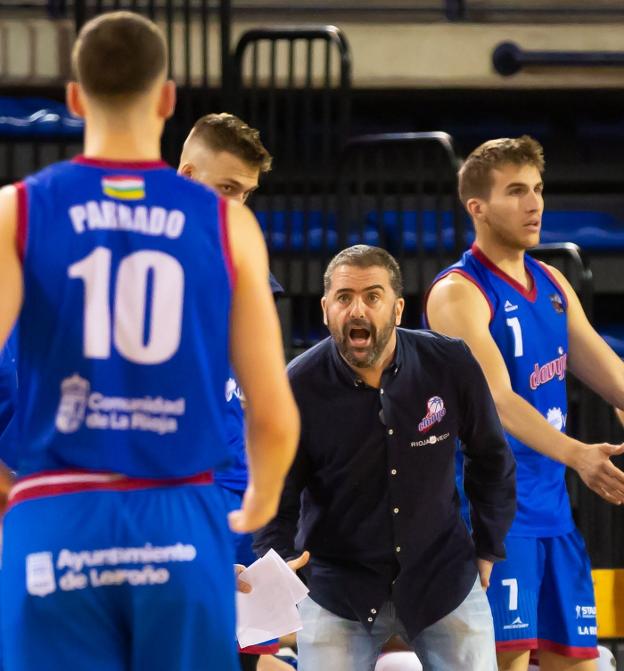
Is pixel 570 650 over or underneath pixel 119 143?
underneath

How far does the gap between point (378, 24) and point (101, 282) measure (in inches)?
285

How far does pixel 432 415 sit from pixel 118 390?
1.86 m

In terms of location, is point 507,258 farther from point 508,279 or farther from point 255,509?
point 255,509

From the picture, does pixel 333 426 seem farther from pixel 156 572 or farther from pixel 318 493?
pixel 156 572

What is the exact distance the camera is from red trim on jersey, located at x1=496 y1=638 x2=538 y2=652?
4.83 m

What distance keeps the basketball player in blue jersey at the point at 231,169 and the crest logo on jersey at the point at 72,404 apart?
1.81 meters

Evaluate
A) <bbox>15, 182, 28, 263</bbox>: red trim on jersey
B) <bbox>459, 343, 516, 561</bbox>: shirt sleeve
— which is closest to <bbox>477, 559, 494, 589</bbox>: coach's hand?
<bbox>459, 343, 516, 561</bbox>: shirt sleeve

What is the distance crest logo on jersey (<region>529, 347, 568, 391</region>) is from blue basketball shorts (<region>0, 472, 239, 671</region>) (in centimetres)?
259

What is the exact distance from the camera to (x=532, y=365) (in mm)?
5000

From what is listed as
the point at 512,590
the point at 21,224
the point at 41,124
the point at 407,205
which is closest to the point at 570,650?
the point at 512,590

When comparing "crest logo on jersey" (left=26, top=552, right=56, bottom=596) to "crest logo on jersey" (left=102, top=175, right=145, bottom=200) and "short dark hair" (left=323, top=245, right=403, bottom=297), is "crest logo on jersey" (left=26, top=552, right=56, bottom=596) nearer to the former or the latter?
"crest logo on jersey" (left=102, top=175, right=145, bottom=200)

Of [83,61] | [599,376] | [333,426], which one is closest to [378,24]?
[599,376]

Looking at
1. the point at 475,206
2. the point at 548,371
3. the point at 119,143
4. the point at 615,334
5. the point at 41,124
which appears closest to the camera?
the point at 119,143

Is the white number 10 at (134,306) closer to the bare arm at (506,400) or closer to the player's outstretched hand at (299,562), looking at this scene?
the player's outstretched hand at (299,562)
